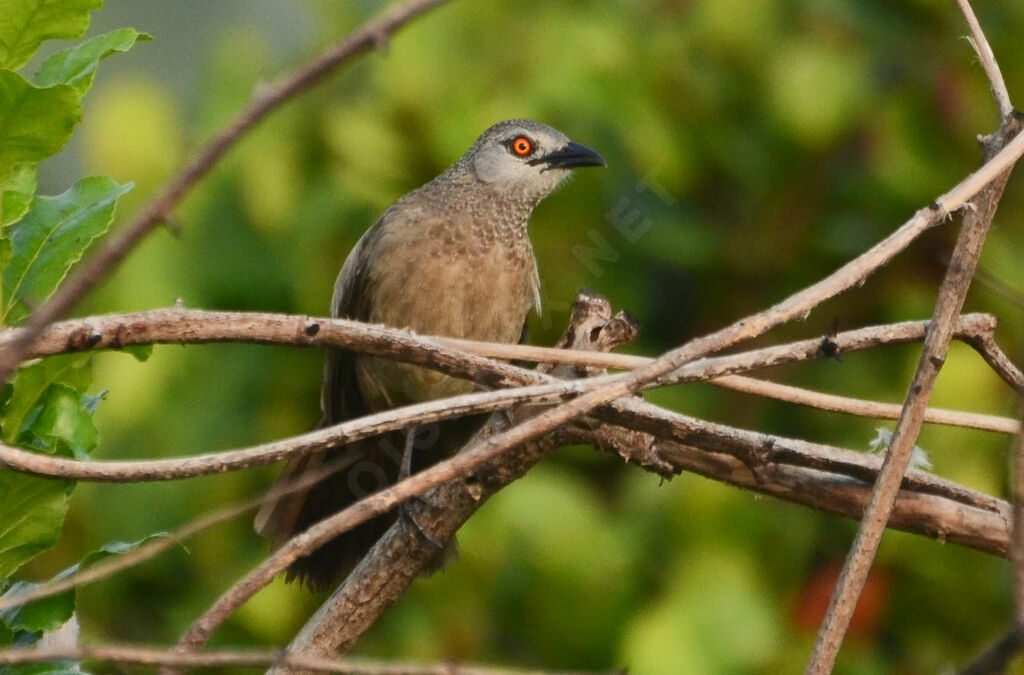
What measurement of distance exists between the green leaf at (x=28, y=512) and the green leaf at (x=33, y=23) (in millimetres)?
610

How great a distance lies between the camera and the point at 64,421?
6.85 feet

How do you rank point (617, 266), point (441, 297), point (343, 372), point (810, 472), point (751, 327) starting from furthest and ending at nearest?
point (617, 266)
point (343, 372)
point (441, 297)
point (810, 472)
point (751, 327)

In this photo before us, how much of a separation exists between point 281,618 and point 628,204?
6.06ft

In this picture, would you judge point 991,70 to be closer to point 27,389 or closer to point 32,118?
point 32,118

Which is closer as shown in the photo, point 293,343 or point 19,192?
point 293,343

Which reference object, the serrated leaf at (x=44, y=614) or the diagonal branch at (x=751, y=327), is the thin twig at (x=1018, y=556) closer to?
the diagonal branch at (x=751, y=327)

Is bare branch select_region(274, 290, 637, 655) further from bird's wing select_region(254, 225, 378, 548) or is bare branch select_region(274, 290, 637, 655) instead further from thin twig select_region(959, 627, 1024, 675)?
thin twig select_region(959, 627, 1024, 675)

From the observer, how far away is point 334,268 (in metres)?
4.70

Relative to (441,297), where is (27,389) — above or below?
above

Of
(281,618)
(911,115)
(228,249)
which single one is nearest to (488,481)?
(281,618)

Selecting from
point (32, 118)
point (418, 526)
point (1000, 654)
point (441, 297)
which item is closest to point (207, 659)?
point (1000, 654)

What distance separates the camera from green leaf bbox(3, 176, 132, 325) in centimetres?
210

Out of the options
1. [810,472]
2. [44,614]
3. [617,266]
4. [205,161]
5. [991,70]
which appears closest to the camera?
[205,161]

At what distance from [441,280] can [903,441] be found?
222cm
